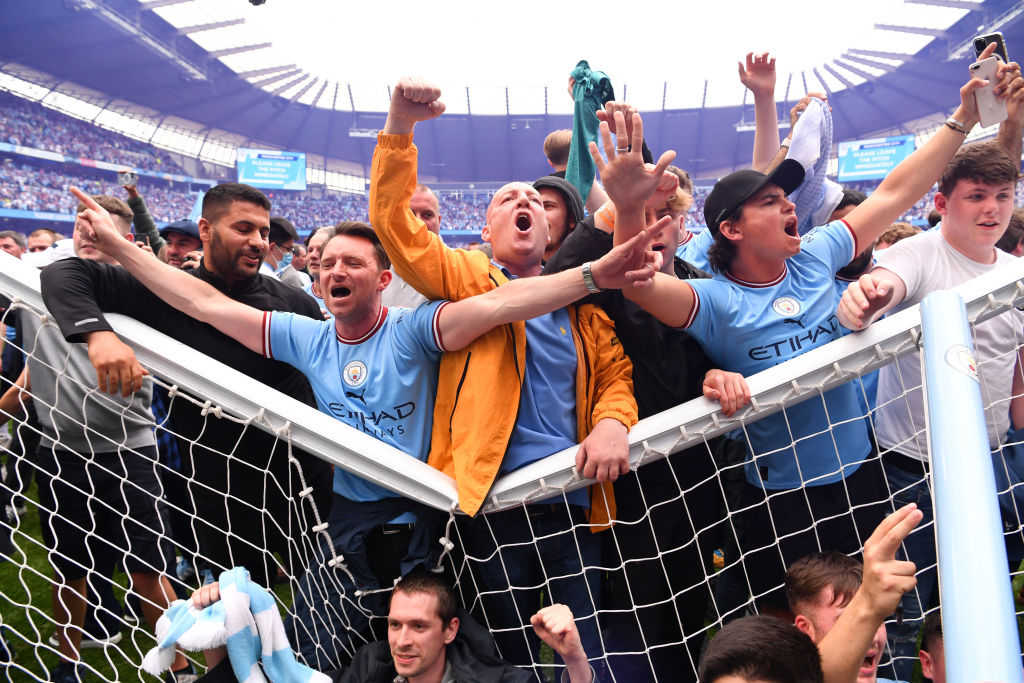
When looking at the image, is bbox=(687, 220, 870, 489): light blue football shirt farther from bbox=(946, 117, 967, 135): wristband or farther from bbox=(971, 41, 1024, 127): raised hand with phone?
bbox=(971, 41, 1024, 127): raised hand with phone

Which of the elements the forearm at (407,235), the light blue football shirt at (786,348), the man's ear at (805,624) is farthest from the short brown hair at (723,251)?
the man's ear at (805,624)

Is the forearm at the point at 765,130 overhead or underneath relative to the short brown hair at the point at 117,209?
overhead

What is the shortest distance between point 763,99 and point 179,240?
336cm

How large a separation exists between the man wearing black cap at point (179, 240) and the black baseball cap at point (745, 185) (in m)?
3.08

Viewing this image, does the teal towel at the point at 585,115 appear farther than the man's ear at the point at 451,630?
Yes

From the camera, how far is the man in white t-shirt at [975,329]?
2.29 metres

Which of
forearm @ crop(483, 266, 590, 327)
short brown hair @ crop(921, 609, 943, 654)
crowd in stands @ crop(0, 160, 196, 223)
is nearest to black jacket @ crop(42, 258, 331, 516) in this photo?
forearm @ crop(483, 266, 590, 327)

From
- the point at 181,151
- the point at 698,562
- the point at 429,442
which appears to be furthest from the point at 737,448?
the point at 181,151

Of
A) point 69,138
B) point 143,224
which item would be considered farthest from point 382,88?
point 143,224

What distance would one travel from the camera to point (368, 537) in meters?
2.04

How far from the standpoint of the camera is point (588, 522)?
2.13m

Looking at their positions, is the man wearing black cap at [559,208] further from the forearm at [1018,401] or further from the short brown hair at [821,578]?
the forearm at [1018,401]

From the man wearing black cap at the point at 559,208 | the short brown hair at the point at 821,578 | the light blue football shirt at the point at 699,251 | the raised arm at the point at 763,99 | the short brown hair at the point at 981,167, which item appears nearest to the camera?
the short brown hair at the point at 821,578

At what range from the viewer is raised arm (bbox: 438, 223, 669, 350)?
1774mm
